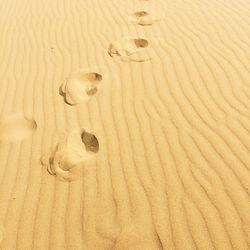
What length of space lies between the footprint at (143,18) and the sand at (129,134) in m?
0.03

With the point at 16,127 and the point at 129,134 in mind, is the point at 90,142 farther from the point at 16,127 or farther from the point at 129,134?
the point at 16,127

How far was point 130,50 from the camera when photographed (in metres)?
4.75

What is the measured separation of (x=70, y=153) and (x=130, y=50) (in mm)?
1955

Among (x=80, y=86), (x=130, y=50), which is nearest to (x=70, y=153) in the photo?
(x=80, y=86)

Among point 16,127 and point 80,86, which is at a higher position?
point 80,86

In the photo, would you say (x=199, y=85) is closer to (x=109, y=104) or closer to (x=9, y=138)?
(x=109, y=104)

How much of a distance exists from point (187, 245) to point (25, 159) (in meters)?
1.70

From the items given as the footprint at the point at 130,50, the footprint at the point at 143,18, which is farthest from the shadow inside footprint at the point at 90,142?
the footprint at the point at 143,18

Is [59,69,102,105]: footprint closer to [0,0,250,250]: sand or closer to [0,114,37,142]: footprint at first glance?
[0,0,250,250]: sand

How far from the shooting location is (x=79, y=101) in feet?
13.0

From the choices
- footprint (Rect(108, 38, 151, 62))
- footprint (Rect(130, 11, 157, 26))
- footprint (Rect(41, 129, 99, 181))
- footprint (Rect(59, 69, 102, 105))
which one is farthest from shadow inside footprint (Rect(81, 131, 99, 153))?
footprint (Rect(130, 11, 157, 26))

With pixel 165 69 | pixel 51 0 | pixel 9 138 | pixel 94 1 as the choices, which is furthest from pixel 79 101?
pixel 51 0

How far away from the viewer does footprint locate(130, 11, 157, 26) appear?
17.7ft

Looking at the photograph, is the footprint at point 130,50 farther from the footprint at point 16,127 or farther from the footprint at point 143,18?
the footprint at point 16,127
